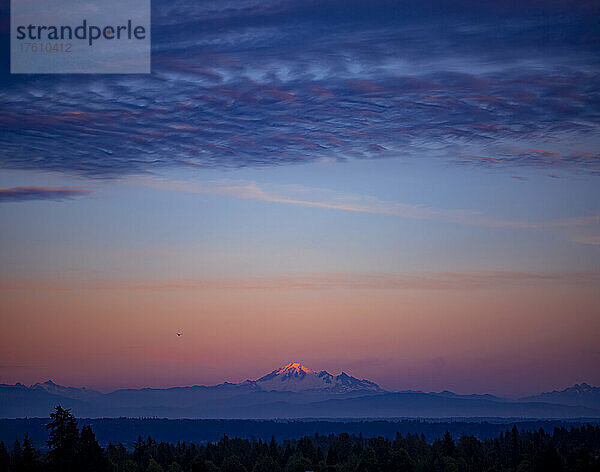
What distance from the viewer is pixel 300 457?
489 feet

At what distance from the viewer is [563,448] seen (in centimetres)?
17475

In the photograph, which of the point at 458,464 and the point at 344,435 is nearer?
the point at 458,464

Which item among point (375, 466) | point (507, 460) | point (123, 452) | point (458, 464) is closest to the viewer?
point (375, 466)

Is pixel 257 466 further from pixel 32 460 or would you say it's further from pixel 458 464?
pixel 32 460

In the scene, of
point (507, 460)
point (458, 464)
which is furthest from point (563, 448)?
point (458, 464)

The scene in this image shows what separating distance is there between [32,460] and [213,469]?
70759mm

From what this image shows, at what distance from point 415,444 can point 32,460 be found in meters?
125

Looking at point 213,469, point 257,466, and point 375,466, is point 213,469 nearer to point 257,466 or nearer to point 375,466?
point 257,466

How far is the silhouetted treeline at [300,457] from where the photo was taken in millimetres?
79812

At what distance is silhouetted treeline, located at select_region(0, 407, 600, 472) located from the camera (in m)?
79.8

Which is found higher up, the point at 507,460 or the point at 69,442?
the point at 69,442

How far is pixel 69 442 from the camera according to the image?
262ft

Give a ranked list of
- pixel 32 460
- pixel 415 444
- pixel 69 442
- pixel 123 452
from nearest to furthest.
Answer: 1. pixel 32 460
2. pixel 69 442
3. pixel 123 452
4. pixel 415 444

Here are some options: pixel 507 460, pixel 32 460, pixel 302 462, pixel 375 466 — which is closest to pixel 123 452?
pixel 302 462
